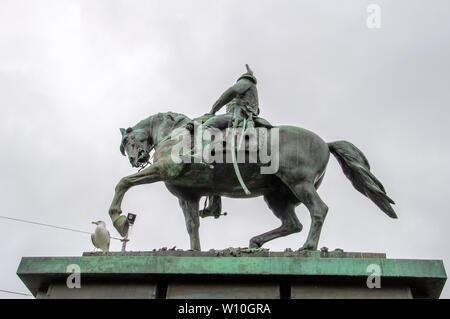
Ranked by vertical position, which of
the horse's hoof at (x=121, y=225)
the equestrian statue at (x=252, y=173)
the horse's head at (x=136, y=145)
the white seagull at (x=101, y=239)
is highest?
Result: the horse's head at (x=136, y=145)

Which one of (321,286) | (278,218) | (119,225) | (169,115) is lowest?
(321,286)

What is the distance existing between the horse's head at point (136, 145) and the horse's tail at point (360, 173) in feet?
10.7

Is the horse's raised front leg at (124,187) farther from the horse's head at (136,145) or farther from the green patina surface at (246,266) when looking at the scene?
the green patina surface at (246,266)

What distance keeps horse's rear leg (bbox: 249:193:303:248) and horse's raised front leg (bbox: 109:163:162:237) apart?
6.38 feet

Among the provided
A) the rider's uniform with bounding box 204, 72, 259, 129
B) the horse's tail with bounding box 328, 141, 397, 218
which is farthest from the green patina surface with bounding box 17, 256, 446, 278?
the rider's uniform with bounding box 204, 72, 259, 129

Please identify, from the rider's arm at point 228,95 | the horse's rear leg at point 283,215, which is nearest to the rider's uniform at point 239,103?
the rider's arm at point 228,95

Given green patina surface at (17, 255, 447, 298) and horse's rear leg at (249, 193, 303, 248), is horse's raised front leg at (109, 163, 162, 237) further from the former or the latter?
horse's rear leg at (249, 193, 303, 248)

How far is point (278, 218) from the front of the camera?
10.4m

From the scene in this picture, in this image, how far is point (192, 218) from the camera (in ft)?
33.8

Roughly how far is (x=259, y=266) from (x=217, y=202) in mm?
3362

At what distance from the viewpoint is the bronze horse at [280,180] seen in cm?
956
